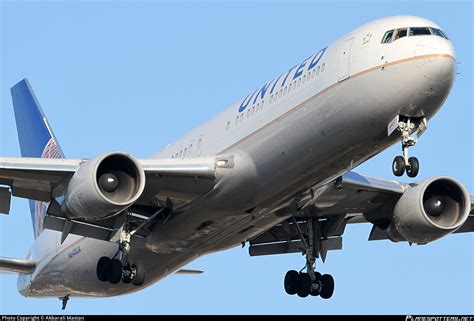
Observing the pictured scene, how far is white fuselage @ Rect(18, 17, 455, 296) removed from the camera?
3003 cm

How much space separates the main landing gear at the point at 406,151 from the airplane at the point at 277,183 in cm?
3

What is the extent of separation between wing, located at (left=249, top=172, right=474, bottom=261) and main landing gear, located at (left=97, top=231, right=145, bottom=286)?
15.7ft

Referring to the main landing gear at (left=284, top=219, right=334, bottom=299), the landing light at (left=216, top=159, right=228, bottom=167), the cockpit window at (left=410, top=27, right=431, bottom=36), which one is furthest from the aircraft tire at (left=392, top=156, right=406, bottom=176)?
the main landing gear at (left=284, top=219, right=334, bottom=299)

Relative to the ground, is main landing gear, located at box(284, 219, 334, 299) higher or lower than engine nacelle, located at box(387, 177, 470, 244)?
lower

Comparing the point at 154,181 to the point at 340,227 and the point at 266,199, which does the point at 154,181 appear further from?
the point at 340,227

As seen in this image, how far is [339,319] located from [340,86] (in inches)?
252

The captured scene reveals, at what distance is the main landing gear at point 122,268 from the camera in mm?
35156

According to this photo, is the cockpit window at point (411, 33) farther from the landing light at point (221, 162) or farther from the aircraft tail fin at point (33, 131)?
the aircraft tail fin at point (33, 131)

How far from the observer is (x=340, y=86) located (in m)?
30.8

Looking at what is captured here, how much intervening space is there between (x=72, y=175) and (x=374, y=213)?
1021 cm

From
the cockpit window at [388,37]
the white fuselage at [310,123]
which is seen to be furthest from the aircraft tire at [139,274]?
the cockpit window at [388,37]

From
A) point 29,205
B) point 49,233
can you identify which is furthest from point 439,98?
point 29,205

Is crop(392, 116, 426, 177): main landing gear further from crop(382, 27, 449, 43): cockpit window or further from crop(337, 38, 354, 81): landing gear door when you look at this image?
crop(382, 27, 449, 43): cockpit window

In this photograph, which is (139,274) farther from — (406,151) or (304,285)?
(406,151)
